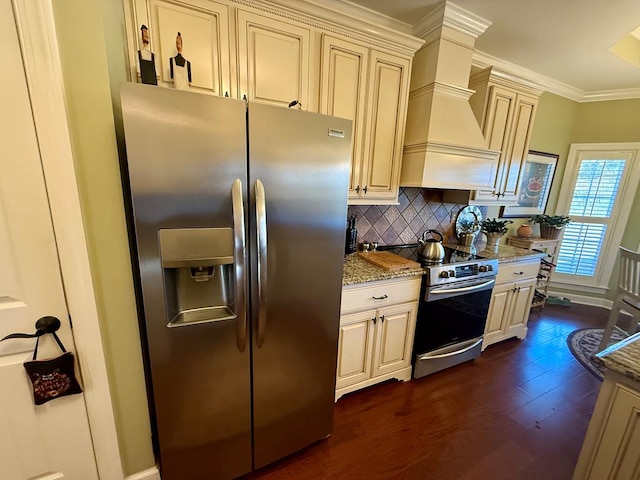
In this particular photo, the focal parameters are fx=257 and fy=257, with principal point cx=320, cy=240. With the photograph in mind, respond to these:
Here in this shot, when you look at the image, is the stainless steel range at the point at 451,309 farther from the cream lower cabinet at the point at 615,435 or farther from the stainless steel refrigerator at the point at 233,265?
the cream lower cabinet at the point at 615,435

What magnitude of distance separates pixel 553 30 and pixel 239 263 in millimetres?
2910

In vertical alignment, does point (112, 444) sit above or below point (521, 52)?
below

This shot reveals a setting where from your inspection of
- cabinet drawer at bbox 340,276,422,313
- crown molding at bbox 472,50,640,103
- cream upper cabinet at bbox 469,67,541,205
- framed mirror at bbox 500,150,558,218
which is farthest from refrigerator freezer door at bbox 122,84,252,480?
framed mirror at bbox 500,150,558,218

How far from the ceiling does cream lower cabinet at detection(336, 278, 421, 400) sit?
1901mm

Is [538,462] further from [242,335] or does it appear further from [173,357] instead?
[173,357]

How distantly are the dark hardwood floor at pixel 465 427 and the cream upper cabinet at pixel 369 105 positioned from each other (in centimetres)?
153

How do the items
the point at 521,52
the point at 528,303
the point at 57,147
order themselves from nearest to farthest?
the point at 57,147 < the point at 521,52 < the point at 528,303

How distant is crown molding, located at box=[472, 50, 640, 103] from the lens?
2.40 metres

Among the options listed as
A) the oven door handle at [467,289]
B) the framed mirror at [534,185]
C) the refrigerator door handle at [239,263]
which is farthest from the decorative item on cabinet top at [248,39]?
the framed mirror at [534,185]

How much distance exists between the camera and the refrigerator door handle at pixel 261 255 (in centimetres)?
103

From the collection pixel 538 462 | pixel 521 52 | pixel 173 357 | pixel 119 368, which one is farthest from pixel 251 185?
pixel 521 52

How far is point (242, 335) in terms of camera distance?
Answer: 44.6 inches

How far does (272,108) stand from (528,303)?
3061 millimetres

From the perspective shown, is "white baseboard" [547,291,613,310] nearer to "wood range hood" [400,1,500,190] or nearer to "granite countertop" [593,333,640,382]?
"wood range hood" [400,1,500,190]
